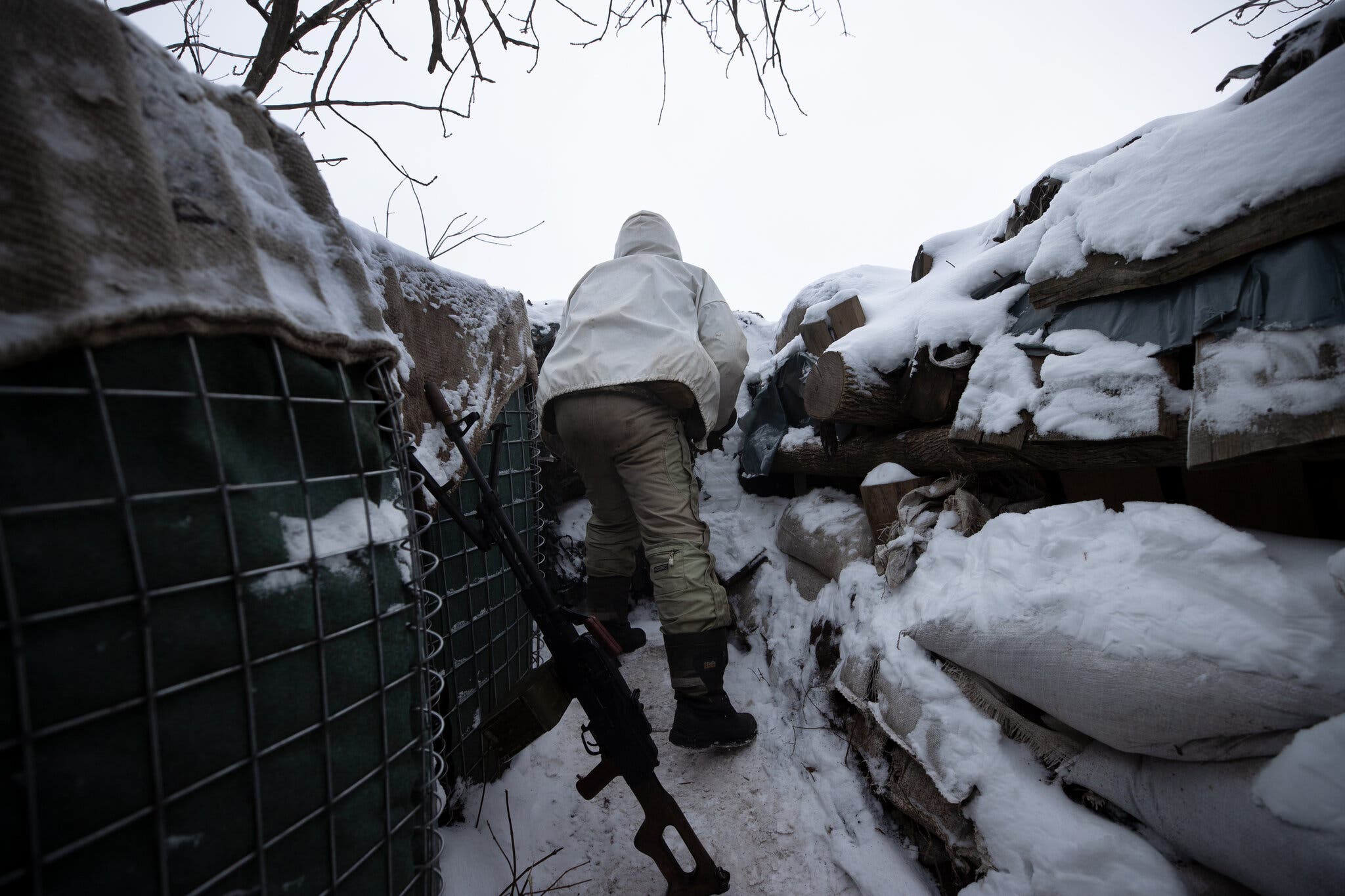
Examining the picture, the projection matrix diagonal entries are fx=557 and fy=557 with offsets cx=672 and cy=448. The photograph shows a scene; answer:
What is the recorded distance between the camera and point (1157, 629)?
0.98 m

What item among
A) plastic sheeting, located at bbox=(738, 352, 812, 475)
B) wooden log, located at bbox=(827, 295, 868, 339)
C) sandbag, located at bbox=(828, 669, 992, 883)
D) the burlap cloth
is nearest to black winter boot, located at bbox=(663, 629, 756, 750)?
sandbag, located at bbox=(828, 669, 992, 883)

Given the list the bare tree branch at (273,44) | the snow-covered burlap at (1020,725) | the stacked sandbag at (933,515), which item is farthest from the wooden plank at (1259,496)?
the bare tree branch at (273,44)

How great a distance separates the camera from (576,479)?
10.9ft

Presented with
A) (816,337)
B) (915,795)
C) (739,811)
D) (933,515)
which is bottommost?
(739,811)

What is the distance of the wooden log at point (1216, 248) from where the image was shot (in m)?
0.97

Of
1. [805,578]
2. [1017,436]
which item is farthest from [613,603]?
[1017,436]

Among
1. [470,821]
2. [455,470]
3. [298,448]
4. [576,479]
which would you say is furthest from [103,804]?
[576,479]

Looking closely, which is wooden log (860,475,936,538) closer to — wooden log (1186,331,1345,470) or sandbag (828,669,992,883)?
sandbag (828,669,992,883)

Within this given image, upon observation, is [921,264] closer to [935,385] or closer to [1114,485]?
[935,385]

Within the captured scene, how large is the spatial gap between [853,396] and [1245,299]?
102 centimetres

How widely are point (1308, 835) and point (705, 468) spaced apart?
9.06 feet

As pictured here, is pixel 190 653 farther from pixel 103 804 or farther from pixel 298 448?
pixel 298 448

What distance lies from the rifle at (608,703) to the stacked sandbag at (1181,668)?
2.00ft

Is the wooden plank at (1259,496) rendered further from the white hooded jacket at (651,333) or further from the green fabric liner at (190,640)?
the green fabric liner at (190,640)
